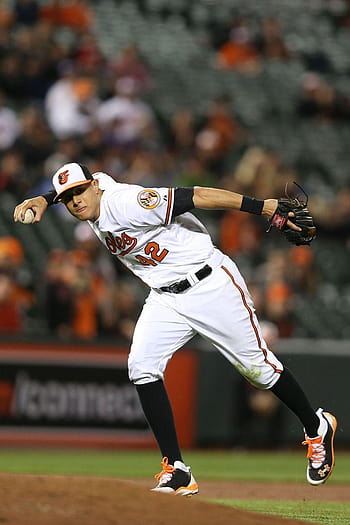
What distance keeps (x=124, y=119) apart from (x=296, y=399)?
7484 millimetres

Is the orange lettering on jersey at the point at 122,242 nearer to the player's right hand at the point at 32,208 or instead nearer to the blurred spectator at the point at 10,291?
the player's right hand at the point at 32,208

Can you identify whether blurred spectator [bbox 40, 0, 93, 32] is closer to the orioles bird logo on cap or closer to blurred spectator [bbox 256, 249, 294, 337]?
blurred spectator [bbox 256, 249, 294, 337]

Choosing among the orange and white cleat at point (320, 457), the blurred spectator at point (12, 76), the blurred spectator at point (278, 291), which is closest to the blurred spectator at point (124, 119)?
the blurred spectator at point (12, 76)

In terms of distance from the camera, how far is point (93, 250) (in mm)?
10781

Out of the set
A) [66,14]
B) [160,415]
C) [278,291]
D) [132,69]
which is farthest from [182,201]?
[66,14]

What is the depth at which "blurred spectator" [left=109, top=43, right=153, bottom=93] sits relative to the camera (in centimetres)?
1404

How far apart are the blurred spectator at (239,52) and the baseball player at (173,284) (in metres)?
10.5

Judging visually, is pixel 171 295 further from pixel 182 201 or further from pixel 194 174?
pixel 194 174

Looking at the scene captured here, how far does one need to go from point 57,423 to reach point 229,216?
3603mm

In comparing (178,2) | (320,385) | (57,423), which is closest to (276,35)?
(178,2)

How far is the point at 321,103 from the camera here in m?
15.9

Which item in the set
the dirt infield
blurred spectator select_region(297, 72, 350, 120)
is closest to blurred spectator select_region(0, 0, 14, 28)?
blurred spectator select_region(297, 72, 350, 120)

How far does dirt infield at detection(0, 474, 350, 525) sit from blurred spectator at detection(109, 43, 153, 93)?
31.9 ft

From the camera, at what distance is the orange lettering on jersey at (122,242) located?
5.96m
